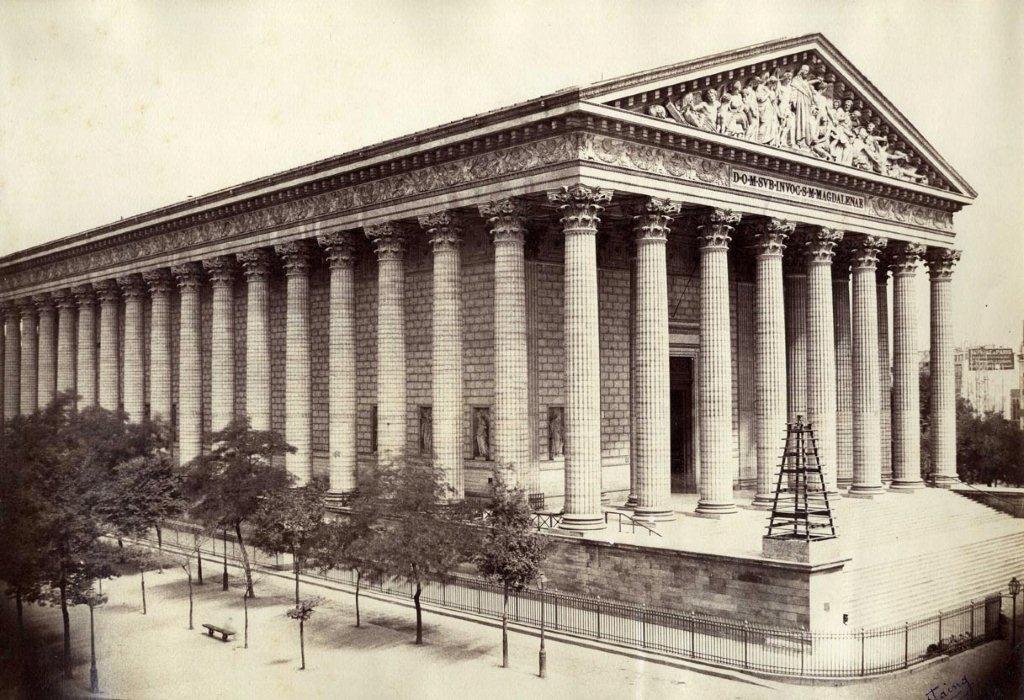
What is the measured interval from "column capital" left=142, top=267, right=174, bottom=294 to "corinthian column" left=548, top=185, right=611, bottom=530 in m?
23.6

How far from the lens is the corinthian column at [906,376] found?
39.8m

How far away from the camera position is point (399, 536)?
24438 millimetres

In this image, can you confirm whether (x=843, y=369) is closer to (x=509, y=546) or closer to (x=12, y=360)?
(x=509, y=546)

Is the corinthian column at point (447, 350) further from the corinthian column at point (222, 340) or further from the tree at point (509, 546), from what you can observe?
the corinthian column at point (222, 340)

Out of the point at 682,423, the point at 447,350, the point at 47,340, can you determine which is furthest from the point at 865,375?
the point at 47,340

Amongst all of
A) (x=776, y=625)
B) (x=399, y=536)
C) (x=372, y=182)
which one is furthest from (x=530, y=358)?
(x=776, y=625)

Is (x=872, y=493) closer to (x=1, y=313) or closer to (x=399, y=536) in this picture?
(x=399, y=536)

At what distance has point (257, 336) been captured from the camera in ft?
130

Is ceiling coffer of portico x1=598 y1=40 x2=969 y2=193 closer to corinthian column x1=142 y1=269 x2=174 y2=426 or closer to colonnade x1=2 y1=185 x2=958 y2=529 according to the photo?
colonnade x1=2 y1=185 x2=958 y2=529

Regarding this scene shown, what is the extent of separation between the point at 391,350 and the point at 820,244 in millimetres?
17209

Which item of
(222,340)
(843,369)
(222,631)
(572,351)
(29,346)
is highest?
(222,340)

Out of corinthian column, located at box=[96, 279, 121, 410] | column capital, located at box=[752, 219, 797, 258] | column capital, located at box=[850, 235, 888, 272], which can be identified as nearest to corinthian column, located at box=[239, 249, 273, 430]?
corinthian column, located at box=[96, 279, 121, 410]

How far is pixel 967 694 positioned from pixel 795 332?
19.8m

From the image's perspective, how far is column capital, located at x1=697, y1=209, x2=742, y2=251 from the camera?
31625mm
